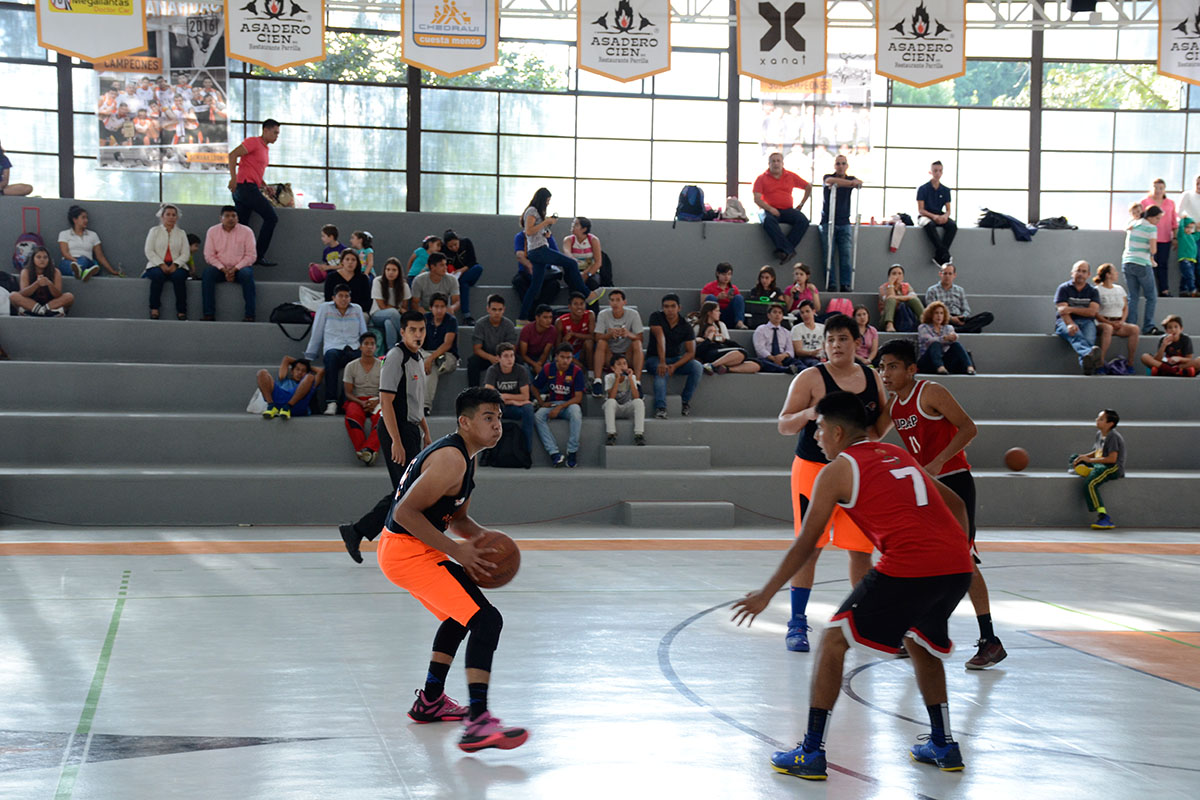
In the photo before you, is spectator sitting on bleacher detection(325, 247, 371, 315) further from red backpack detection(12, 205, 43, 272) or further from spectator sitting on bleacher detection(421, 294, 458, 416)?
red backpack detection(12, 205, 43, 272)

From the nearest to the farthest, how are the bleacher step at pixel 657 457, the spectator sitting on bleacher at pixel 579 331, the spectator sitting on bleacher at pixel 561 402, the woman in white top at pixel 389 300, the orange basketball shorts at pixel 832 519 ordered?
the orange basketball shorts at pixel 832 519
the spectator sitting on bleacher at pixel 561 402
the bleacher step at pixel 657 457
the woman in white top at pixel 389 300
the spectator sitting on bleacher at pixel 579 331

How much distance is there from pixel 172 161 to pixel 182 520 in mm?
6875

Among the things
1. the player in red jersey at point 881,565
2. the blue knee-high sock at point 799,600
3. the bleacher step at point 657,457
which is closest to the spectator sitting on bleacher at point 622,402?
the bleacher step at point 657,457

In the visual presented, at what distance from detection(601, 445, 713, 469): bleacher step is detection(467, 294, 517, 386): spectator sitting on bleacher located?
5.26ft

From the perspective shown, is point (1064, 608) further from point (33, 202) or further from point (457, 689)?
point (33, 202)

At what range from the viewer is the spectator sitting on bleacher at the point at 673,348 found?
12.7 m

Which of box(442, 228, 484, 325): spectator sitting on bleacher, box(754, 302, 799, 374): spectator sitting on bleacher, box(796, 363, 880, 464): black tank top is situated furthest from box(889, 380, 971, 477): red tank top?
box(442, 228, 484, 325): spectator sitting on bleacher

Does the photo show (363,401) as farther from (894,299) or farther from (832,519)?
(894,299)

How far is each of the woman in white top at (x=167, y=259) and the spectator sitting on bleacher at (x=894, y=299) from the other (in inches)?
341

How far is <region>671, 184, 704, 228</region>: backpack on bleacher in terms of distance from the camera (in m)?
16.6

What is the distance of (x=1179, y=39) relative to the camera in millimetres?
15141

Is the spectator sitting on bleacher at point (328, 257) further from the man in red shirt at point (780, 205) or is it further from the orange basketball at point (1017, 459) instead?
the orange basketball at point (1017, 459)

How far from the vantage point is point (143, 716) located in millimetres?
A: 4625

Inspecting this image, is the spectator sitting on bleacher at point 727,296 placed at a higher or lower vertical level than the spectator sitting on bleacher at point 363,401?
higher
